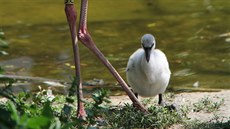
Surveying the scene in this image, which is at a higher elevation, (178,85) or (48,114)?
(48,114)

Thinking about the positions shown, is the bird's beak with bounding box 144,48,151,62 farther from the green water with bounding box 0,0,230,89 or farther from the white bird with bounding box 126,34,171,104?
the green water with bounding box 0,0,230,89

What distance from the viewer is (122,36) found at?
8.65 m

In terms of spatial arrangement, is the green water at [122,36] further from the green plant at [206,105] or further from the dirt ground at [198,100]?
the green plant at [206,105]

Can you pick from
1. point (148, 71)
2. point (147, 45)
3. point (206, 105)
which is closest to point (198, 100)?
point (206, 105)

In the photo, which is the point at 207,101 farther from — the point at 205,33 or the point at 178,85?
the point at 205,33

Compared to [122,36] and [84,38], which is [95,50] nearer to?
[84,38]

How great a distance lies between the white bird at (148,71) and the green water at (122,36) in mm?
1023

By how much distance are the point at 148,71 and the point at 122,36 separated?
323 centimetres

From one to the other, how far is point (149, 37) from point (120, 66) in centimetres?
178

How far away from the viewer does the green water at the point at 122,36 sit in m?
7.18

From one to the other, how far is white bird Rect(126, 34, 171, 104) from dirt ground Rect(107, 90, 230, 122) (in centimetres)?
22

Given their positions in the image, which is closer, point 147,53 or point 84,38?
point 84,38

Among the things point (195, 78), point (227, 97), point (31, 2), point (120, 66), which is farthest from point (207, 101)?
point (31, 2)

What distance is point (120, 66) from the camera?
286 inches
